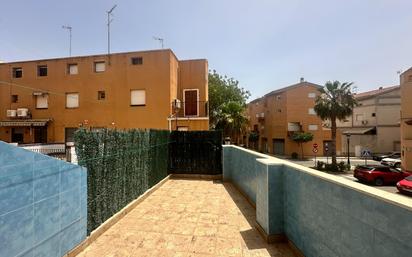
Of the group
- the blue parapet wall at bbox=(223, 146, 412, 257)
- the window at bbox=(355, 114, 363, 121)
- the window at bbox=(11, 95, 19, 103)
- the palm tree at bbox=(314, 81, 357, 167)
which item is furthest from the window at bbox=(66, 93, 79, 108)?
the window at bbox=(355, 114, 363, 121)

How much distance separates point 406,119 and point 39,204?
97.7 ft

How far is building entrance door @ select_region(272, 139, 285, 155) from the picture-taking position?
127ft

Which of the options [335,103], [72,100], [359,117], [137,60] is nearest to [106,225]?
[137,60]

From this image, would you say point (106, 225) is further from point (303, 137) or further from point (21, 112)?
point (303, 137)

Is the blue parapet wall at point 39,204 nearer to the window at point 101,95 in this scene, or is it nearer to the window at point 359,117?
the window at point 101,95

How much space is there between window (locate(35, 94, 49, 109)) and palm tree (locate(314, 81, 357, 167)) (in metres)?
26.9

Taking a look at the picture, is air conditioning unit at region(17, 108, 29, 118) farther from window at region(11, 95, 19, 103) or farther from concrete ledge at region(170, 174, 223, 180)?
concrete ledge at region(170, 174, 223, 180)

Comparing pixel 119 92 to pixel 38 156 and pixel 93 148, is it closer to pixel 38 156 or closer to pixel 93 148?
pixel 93 148

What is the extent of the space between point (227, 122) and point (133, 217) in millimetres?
19661

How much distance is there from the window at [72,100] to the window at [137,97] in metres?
5.13

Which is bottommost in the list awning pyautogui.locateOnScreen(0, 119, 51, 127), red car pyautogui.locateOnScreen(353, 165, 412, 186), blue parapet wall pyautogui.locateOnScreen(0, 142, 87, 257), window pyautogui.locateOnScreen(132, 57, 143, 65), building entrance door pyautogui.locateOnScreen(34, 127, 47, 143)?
red car pyautogui.locateOnScreen(353, 165, 412, 186)

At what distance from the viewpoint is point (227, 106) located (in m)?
27.0

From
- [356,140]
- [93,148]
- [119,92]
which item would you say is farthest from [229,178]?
[356,140]

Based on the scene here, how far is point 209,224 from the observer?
6379 mm
